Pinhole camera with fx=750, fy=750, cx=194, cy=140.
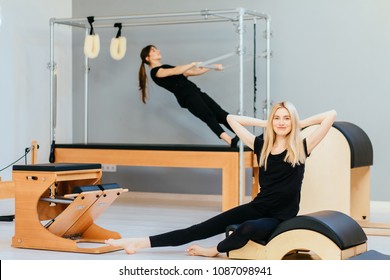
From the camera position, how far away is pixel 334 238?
3678mm

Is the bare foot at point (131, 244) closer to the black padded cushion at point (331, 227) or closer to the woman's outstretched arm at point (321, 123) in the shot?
the black padded cushion at point (331, 227)

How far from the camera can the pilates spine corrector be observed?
4.33 meters

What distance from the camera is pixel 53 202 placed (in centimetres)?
448

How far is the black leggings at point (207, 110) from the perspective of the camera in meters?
6.40

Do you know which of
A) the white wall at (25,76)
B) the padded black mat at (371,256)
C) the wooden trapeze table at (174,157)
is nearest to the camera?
the padded black mat at (371,256)

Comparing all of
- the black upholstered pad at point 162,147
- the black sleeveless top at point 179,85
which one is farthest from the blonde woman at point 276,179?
the black sleeveless top at point 179,85

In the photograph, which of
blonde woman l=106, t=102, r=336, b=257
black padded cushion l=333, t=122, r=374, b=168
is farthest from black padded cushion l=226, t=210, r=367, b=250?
black padded cushion l=333, t=122, r=374, b=168

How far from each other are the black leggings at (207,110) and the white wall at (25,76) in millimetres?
1674

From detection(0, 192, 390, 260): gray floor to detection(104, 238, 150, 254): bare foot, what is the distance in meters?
0.04

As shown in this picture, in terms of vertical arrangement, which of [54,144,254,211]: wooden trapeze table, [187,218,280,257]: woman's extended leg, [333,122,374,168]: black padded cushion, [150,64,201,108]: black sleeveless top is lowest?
[187,218,280,257]: woman's extended leg

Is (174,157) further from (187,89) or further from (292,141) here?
(292,141)

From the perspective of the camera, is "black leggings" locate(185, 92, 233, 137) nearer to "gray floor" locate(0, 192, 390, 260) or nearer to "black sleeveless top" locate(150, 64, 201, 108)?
"black sleeveless top" locate(150, 64, 201, 108)

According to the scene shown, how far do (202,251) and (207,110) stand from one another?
96.5 inches

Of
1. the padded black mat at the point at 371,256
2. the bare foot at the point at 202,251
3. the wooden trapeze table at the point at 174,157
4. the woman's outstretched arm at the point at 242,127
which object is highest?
the woman's outstretched arm at the point at 242,127
